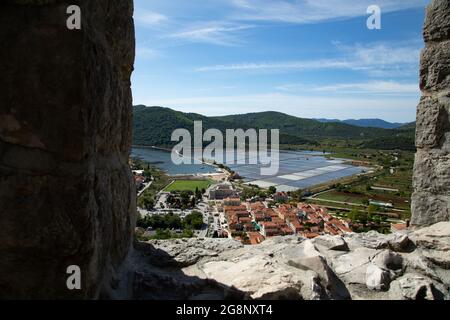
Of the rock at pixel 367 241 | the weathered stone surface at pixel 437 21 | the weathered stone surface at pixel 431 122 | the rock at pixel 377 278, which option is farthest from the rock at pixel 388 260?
the weathered stone surface at pixel 437 21

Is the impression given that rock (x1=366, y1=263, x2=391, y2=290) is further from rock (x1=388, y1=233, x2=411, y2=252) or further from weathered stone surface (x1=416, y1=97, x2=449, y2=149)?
weathered stone surface (x1=416, y1=97, x2=449, y2=149)

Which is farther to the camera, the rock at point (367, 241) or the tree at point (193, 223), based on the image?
the tree at point (193, 223)

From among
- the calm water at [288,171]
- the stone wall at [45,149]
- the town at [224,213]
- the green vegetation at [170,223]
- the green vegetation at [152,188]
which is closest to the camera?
the stone wall at [45,149]

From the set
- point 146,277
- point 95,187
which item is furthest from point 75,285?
point 146,277

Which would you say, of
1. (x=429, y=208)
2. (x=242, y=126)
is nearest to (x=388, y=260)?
(x=429, y=208)

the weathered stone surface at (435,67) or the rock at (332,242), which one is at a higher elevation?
the weathered stone surface at (435,67)

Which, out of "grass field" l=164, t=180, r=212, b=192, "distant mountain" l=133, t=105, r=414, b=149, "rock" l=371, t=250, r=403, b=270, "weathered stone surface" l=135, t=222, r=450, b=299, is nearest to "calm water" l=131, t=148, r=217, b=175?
"distant mountain" l=133, t=105, r=414, b=149

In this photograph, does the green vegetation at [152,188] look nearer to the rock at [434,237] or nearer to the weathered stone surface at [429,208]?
the weathered stone surface at [429,208]

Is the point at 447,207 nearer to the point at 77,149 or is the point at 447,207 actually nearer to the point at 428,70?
the point at 428,70
